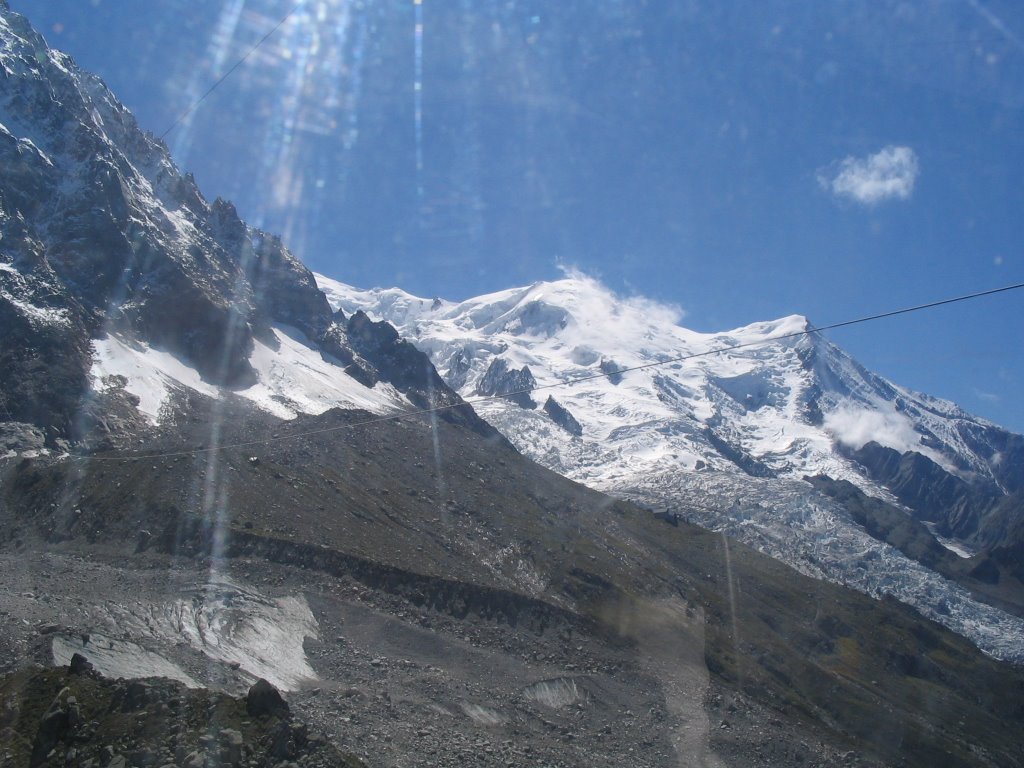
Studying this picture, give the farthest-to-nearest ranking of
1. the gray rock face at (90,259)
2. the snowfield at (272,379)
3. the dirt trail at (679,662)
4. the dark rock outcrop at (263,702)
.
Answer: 1. the snowfield at (272,379)
2. the gray rock face at (90,259)
3. the dirt trail at (679,662)
4. the dark rock outcrop at (263,702)

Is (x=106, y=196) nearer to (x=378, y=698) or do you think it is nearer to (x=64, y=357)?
(x=64, y=357)

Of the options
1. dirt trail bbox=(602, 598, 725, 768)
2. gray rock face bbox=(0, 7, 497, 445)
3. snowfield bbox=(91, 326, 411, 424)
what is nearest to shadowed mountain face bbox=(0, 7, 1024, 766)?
dirt trail bbox=(602, 598, 725, 768)

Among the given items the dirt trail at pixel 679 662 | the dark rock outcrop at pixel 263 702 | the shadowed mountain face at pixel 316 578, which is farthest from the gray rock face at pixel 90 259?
the dark rock outcrop at pixel 263 702

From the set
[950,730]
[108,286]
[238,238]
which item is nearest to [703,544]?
[950,730]

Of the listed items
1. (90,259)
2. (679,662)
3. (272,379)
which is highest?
(90,259)

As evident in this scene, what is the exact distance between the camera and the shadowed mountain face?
32.1m

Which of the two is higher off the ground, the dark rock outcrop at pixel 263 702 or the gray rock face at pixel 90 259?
the gray rock face at pixel 90 259

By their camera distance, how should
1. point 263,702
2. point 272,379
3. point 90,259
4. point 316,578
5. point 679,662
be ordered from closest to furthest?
point 263,702 < point 316,578 < point 679,662 < point 90,259 < point 272,379

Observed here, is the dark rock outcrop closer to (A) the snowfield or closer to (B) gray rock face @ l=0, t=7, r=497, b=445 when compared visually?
(B) gray rock face @ l=0, t=7, r=497, b=445

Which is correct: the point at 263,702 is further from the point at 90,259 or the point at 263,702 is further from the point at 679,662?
the point at 90,259

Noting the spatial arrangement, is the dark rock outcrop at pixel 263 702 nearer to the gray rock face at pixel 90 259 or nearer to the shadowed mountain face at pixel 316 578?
the shadowed mountain face at pixel 316 578

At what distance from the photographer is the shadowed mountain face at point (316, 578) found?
32125 mm

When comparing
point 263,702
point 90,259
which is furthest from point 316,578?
point 90,259

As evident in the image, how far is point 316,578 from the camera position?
171 ft
